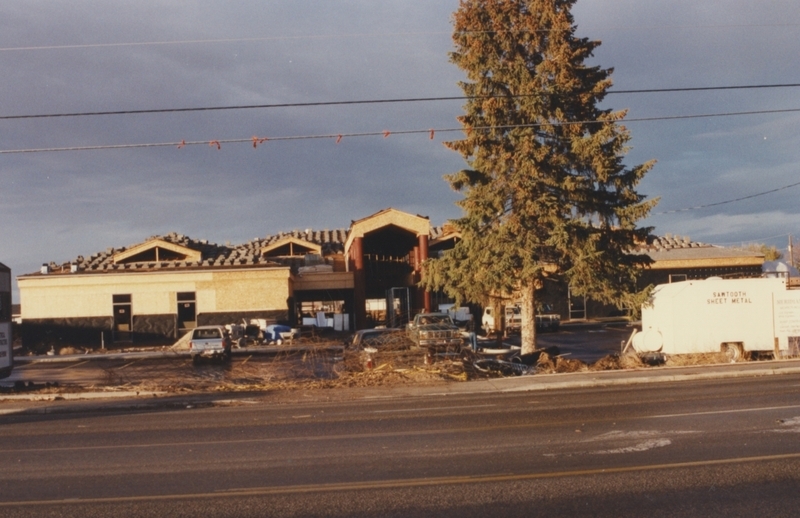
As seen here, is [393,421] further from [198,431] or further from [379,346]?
[379,346]

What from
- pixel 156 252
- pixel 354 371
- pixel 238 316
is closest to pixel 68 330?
pixel 156 252

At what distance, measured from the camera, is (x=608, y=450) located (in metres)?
10.2

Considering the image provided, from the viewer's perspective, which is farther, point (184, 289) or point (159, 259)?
point (159, 259)

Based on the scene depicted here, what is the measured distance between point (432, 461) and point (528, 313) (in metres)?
18.3

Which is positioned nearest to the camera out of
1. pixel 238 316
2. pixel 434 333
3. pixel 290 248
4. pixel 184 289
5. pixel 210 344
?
pixel 434 333

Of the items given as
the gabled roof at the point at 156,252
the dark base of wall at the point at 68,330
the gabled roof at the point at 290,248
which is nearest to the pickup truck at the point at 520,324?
the gabled roof at the point at 290,248

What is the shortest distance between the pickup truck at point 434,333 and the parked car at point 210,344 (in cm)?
797

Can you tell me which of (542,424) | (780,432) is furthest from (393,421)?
(780,432)

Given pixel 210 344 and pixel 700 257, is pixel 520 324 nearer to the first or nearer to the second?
pixel 700 257

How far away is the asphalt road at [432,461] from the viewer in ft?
25.5

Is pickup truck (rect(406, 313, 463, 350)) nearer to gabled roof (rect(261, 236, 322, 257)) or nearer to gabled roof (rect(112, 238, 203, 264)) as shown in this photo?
gabled roof (rect(112, 238, 203, 264))

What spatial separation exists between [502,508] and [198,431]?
801 centimetres

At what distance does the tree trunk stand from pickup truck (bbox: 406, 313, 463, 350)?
2424 mm

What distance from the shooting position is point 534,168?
2619cm
